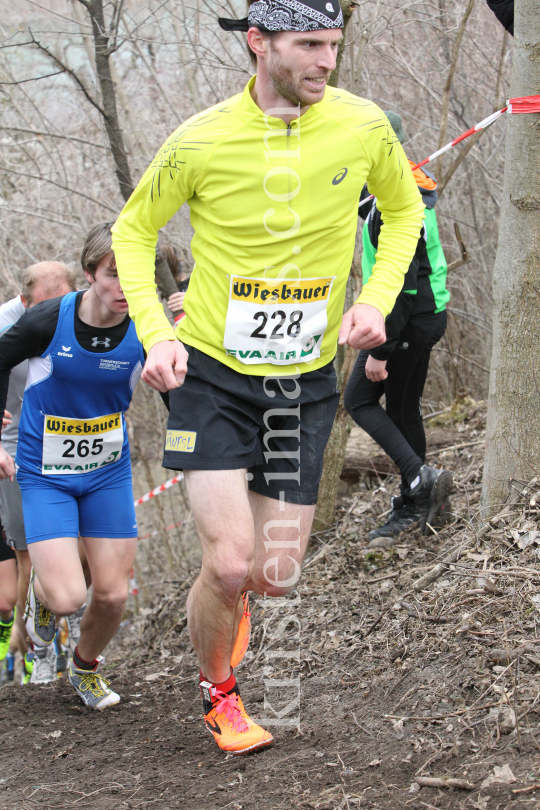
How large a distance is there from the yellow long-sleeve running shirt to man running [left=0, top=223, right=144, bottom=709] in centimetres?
85

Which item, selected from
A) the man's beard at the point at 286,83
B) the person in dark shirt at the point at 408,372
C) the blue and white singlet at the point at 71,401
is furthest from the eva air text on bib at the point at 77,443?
the man's beard at the point at 286,83

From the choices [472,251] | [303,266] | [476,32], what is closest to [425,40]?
[476,32]

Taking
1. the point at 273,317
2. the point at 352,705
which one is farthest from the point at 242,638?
the point at 273,317

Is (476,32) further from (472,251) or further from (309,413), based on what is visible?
(309,413)

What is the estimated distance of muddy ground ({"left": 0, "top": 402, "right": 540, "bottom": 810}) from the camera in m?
2.38

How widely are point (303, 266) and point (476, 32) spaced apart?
678 centimetres

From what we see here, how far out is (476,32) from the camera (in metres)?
8.12

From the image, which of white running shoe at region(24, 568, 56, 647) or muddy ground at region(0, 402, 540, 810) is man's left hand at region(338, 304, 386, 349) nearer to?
muddy ground at region(0, 402, 540, 810)

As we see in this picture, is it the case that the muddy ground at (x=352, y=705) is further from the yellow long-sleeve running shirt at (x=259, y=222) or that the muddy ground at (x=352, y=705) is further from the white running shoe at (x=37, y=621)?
the yellow long-sleeve running shirt at (x=259, y=222)

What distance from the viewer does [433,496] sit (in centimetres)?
428

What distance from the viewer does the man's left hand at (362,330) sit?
2619 millimetres

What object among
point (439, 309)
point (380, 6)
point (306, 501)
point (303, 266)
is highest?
point (380, 6)

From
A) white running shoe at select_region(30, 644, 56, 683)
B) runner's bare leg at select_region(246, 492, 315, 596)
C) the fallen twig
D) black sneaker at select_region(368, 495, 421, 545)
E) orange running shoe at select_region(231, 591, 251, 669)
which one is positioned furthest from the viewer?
white running shoe at select_region(30, 644, 56, 683)

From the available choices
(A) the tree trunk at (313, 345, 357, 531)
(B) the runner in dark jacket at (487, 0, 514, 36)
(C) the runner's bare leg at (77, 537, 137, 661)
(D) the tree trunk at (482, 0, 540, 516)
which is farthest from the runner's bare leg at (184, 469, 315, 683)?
(B) the runner in dark jacket at (487, 0, 514, 36)
